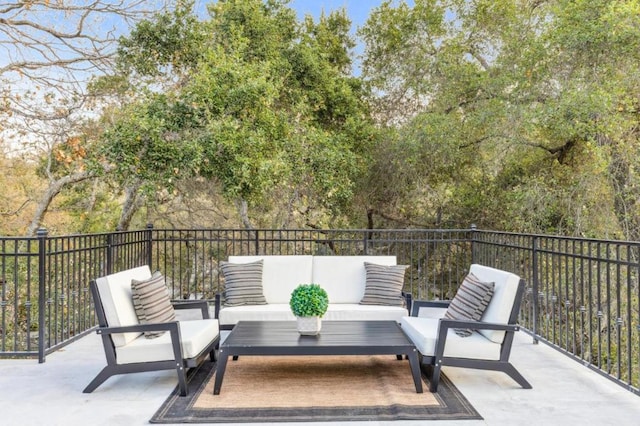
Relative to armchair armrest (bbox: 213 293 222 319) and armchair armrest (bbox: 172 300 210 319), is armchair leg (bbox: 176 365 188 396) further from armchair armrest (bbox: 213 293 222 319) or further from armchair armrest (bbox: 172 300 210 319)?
armchair armrest (bbox: 213 293 222 319)

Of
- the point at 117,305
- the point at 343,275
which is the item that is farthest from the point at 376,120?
the point at 117,305

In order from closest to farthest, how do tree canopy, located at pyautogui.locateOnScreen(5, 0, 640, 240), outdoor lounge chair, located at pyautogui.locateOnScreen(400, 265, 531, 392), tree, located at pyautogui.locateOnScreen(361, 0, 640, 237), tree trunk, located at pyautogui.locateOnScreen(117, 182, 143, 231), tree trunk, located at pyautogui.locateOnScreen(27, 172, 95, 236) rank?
outdoor lounge chair, located at pyautogui.locateOnScreen(400, 265, 531, 392) < tree canopy, located at pyautogui.locateOnScreen(5, 0, 640, 240) < tree, located at pyautogui.locateOnScreen(361, 0, 640, 237) < tree trunk, located at pyautogui.locateOnScreen(27, 172, 95, 236) < tree trunk, located at pyautogui.locateOnScreen(117, 182, 143, 231)

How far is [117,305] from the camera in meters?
3.62

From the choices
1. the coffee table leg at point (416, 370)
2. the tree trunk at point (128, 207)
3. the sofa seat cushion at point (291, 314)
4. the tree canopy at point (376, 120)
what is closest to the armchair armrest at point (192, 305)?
the sofa seat cushion at point (291, 314)

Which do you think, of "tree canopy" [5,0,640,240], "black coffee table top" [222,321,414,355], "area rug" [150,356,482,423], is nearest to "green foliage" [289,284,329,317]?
"black coffee table top" [222,321,414,355]

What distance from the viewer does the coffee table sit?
352cm

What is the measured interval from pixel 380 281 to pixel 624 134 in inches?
230

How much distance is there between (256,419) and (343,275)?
2.45 m

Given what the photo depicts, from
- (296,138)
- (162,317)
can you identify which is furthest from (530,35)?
(162,317)

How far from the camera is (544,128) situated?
8.64m

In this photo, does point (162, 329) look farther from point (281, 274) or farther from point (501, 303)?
point (501, 303)

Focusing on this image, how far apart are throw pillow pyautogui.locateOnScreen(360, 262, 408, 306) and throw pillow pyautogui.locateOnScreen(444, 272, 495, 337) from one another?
39.4 inches

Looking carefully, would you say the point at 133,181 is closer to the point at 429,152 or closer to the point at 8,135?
the point at 8,135

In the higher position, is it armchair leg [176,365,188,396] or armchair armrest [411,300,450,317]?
armchair armrest [411,300,450,317]
